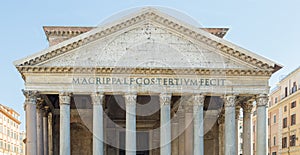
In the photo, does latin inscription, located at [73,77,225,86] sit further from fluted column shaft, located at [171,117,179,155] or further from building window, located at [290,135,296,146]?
building window, located at [290,135,296,146]

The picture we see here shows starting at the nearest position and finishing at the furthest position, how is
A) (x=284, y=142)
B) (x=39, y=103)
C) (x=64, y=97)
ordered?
(x=64, y=97), (x=39, y=103), (x=284, y=142)

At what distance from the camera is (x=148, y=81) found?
22.4m

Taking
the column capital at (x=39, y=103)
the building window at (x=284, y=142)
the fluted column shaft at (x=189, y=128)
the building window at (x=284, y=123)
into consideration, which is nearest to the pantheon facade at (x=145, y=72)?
the fluted column shaft at (x=189, y=128)

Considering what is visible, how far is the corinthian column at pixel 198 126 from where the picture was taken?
22250 millimetres

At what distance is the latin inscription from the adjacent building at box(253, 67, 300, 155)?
19.5 m

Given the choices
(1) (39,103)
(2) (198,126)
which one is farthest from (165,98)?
(1) (39,103)

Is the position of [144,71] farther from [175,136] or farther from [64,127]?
[175,136]

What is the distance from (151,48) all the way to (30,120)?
6898mm

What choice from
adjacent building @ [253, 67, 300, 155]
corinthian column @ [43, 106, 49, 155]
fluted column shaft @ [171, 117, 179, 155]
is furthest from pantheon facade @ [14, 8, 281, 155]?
adjacent building @ [253, 67, 300, 155]

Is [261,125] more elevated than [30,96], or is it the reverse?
[30,96]

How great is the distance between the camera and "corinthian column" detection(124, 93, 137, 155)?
865 inches

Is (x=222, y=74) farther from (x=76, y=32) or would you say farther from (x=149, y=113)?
(x=76, y=32)

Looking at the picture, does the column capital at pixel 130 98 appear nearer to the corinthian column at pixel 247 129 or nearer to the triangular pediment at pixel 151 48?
the triangular pediment at pixel 151 48

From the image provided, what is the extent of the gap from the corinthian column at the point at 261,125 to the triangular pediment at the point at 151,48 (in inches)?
62.1
